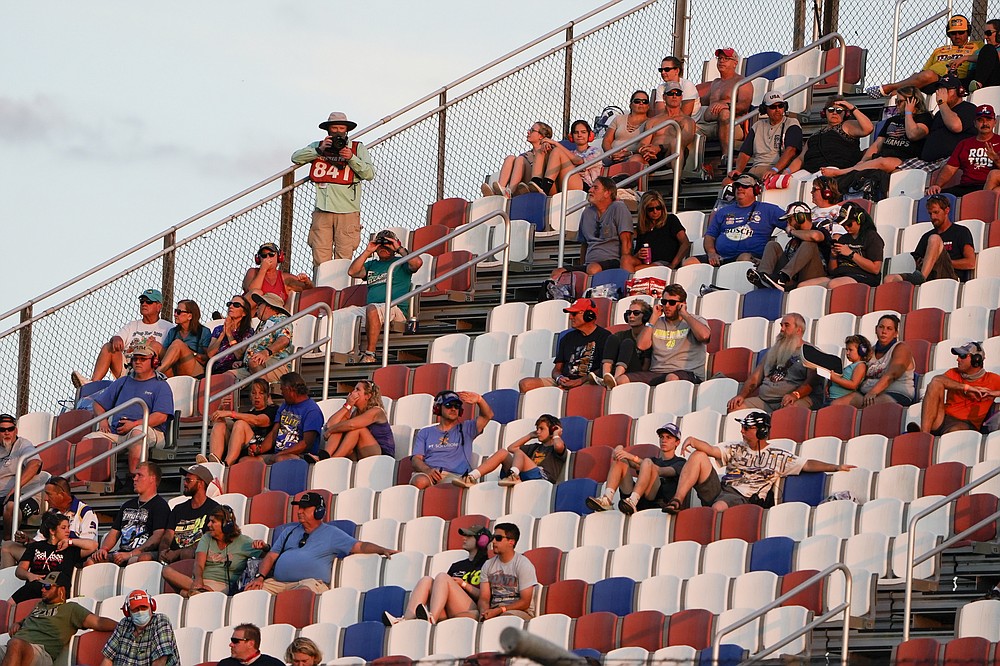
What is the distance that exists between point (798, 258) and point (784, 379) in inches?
56.3

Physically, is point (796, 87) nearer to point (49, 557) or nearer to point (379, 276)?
point (379, 276)

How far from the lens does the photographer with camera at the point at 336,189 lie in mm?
16422

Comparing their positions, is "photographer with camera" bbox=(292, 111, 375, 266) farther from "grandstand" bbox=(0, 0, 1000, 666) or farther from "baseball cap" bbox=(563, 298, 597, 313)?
"baseball cap" bbox=(563, 298, 597, 313)

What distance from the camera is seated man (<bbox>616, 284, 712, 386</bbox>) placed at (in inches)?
534

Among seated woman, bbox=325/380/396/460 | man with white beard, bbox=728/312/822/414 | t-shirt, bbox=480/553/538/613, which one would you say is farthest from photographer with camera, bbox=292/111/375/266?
t-shirt, bbox=480/553/538/613

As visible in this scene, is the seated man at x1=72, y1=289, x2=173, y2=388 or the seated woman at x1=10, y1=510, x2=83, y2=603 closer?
the seated woman at x1=10, y1=510, x2=83, y2=603

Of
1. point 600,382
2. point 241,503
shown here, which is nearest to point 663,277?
point 600,382

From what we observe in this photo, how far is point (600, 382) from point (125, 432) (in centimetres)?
329

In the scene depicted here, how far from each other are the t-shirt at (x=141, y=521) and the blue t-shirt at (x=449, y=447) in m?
1.60

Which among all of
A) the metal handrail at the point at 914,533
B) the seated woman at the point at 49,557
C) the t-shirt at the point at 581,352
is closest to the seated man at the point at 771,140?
the t-shirt at the point at 581,352

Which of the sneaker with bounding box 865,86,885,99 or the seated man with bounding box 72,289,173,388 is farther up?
→ the sneaker with bounding box 865,86,885,99

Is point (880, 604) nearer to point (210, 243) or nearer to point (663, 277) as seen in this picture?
point (663, 277)

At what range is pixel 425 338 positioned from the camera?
15242 millimetres

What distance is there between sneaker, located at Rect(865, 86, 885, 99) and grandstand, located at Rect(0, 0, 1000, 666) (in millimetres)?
177
